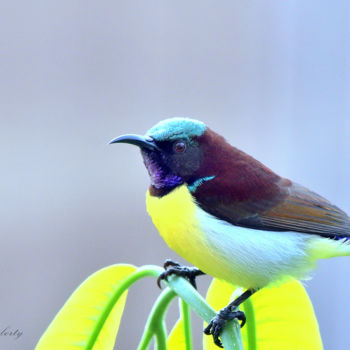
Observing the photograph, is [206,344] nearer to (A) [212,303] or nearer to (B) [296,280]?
(A) [212,303]

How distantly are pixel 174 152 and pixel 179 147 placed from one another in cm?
1

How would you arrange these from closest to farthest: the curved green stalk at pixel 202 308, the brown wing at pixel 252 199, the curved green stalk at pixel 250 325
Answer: the curved green stalk at pixel 202 308 → the curved green stalk at pixel 250 325 → the brown wing at pixel 252 199

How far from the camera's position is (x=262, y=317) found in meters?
0.97

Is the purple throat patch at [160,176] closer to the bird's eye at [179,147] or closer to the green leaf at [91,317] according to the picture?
the bird's eye at [179,147]

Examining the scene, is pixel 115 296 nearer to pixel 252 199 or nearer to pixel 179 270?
pixel 179 270

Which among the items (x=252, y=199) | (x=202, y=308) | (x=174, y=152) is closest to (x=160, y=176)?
(x=174, y=152)

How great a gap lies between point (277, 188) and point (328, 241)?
0.12 metres

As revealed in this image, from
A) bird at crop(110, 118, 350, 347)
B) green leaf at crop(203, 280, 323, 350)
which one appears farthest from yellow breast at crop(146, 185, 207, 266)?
green leaf at crop(203, 280, 323, 350)

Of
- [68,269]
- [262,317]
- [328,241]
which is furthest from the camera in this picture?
[68,269]

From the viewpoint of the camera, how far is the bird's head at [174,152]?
972 millimetres

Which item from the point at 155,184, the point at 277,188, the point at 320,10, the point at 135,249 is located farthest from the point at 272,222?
the point at 320,10

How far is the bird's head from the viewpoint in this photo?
972 mm

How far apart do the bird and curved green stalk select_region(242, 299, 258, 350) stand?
0.04 feet

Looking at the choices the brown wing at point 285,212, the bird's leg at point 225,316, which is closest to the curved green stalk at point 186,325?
the bird's leg at point 225,316
